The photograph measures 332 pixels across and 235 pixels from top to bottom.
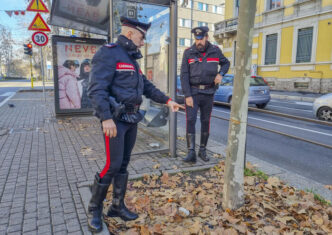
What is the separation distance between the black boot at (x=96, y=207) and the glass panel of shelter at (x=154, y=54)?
7.05ft

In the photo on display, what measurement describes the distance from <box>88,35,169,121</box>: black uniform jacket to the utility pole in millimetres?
1007

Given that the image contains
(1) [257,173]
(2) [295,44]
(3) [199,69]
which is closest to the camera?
(1) [257,173]

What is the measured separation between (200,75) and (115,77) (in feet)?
6.79

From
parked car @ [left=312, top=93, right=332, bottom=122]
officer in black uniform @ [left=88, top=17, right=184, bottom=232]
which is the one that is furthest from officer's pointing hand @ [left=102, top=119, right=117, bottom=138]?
parked car @ [left=312, top=93, right=332, bottom=122]

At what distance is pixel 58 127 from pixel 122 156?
17.5 ft

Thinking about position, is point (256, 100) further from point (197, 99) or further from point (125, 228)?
point (125, 228)

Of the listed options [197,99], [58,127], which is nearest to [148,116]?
[197,99]

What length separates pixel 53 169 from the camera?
161 inches

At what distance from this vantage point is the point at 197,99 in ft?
14.2

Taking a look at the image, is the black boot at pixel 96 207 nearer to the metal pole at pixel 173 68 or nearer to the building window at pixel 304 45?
the metal pole at pixel 173 68

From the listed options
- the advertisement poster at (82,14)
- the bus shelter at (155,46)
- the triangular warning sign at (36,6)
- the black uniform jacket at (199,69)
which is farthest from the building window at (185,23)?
the black uniform jacket at (199,69)

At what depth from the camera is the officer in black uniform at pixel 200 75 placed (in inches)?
164

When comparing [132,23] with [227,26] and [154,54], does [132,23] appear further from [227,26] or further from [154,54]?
[227,26]

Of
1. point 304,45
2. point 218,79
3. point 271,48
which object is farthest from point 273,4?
point 218,79
